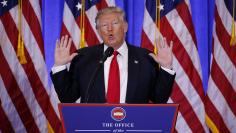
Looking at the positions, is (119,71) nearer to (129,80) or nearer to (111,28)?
(129,80)

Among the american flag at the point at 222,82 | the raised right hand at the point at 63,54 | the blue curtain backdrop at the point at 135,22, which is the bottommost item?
the american flag at the point at 222,82

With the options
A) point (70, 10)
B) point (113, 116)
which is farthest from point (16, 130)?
point (113, 116)

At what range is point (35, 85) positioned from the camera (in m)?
3.64

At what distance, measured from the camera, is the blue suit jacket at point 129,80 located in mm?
2068

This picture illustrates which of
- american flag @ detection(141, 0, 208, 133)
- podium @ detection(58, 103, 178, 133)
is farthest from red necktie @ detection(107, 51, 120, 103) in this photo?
american flag @ detection(141, 0, 208, 133)

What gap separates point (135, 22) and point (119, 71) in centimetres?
170

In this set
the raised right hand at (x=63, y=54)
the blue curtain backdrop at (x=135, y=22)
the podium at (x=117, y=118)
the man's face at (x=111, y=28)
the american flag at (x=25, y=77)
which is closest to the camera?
the podium at (x=117, y=118)

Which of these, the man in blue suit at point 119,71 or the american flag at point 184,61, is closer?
the man in blue suit at point 119,71

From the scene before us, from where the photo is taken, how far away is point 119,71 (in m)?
2.16

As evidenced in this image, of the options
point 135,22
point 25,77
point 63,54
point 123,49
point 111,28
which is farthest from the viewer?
point 135,22

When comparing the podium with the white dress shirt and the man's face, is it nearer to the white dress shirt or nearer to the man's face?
the white dress shirt

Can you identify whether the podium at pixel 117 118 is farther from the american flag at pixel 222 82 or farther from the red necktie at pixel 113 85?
the american flag at pixel 222 82

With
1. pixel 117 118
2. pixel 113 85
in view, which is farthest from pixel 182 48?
pixel 117 118

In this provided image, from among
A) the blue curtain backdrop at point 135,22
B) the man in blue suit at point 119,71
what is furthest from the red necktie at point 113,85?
the blue curtain backdrop at point 135,22
